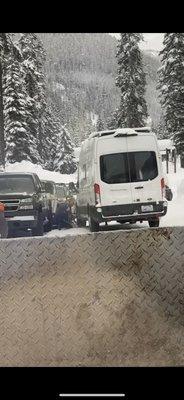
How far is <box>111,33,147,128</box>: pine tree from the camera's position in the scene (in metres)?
19.7

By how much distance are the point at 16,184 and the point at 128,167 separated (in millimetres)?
2594

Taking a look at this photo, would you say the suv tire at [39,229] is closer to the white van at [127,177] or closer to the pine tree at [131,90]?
the white van at [127,177]

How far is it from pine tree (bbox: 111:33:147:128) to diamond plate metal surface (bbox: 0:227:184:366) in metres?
12.6

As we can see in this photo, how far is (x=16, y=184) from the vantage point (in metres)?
14.4

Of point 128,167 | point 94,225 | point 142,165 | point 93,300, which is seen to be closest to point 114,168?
point 128,167

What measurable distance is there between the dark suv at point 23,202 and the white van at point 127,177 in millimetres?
1261

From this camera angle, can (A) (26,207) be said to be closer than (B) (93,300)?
No

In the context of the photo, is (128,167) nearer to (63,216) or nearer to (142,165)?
(142,165)

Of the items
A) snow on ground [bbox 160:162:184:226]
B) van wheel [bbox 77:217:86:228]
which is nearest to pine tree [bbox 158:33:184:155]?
snow on ground [bbox 160:162:184:226]
